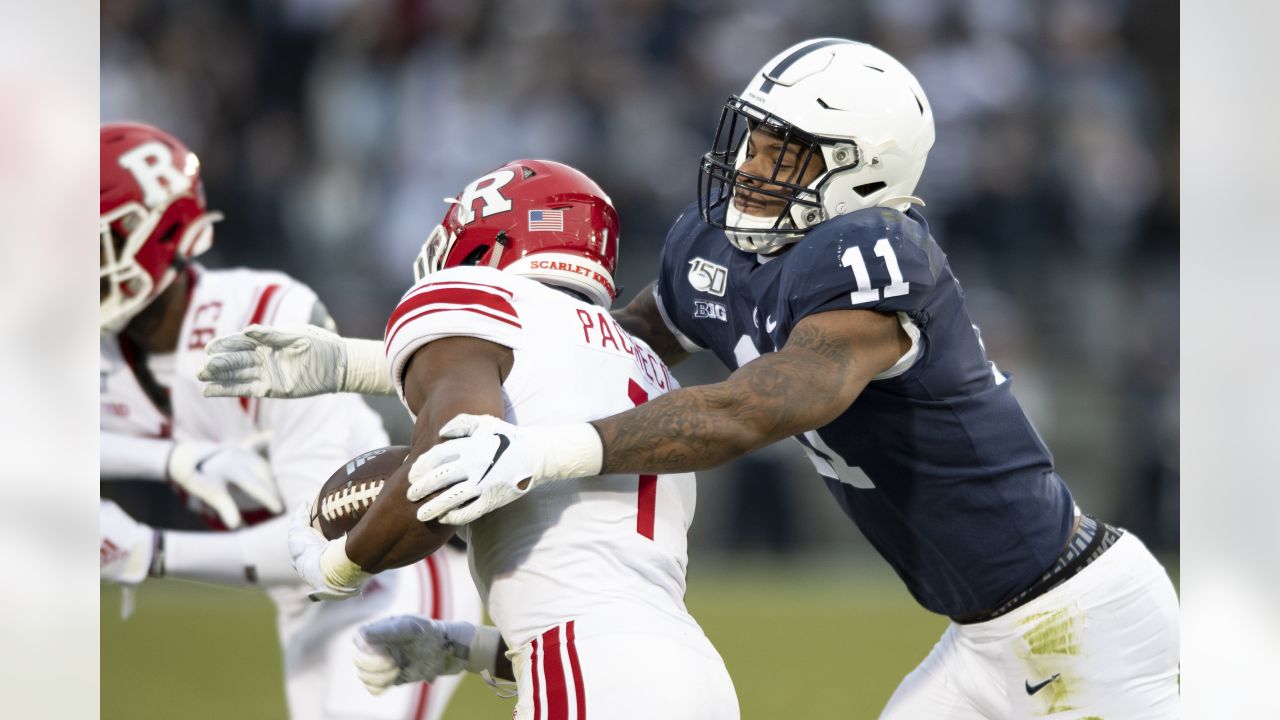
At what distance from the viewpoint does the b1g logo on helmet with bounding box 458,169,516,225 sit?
2375 mm

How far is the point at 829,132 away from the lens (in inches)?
98.7

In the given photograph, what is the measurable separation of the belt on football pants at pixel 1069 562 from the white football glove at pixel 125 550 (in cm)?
178

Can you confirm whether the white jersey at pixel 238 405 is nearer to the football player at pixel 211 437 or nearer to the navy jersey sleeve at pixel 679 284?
the football player at pixel 211 437

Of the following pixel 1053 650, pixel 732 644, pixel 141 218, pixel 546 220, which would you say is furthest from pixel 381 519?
pixel 732 644

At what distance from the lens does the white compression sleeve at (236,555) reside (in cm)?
325

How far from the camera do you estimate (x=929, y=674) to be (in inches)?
106

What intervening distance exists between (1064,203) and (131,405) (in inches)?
205

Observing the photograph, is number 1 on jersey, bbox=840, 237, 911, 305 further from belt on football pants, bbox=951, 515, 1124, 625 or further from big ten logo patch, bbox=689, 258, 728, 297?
belt on football pants, bbox=951, 515, 1124, 625

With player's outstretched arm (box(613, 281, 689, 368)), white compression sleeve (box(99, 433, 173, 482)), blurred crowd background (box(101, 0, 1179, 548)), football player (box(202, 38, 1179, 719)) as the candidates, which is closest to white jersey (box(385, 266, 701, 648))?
football player (box(202, 38, 1179, 719))

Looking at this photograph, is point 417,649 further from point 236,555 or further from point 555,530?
point 236,555

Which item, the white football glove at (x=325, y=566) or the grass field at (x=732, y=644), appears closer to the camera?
the white football glove at (x=325, y=566)

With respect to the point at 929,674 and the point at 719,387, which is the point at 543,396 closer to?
the point at 719,387

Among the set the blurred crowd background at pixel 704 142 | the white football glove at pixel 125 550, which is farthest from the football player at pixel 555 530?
the blurred crowd background at pixel 704 142
